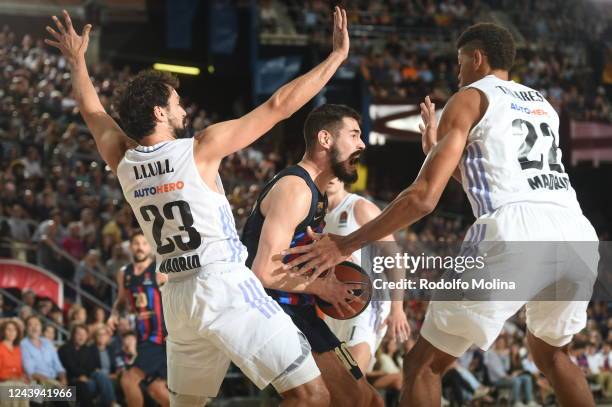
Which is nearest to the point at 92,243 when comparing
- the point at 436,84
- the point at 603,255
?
the point at 603,255

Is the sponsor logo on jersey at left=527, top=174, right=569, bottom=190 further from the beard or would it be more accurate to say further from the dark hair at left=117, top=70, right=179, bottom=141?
the dark hair at left=117, top=70, right=179, bottom=141

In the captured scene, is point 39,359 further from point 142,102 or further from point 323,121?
point 142,102

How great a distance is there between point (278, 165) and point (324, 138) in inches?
567

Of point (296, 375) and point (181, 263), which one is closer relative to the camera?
point (296, 375)

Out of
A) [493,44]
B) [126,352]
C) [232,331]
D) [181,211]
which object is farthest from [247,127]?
[126,352]

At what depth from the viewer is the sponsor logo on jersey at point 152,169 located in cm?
470

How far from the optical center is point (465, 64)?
5.20 meters

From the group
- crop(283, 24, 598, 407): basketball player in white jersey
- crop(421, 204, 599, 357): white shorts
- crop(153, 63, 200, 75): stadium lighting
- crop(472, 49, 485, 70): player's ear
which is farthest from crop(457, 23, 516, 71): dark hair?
crop(153, 63, 200, 75): stadium lighting

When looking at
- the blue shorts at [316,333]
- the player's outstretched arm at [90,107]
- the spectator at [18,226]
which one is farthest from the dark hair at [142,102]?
the spectator at [18,226]

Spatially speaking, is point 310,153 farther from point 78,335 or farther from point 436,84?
point 436,84

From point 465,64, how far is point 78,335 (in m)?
6.16

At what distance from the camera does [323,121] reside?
5.68 metres

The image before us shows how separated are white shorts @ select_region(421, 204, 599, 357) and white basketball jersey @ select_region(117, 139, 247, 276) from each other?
1156 mm

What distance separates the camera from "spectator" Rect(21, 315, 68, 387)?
941 centimetres
